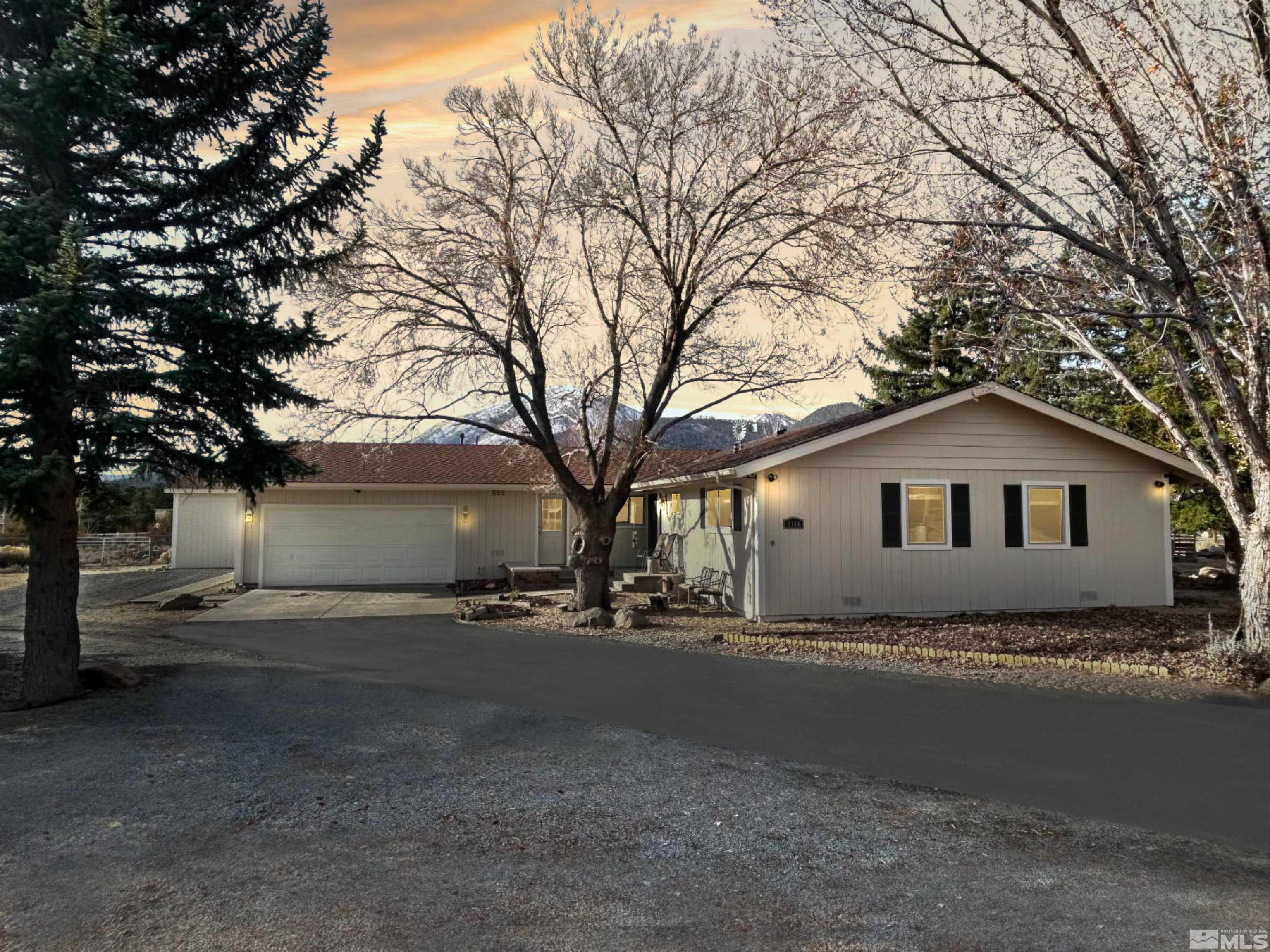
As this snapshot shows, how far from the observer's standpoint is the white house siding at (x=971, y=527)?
14.1m

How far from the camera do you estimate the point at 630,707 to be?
781 centimetres

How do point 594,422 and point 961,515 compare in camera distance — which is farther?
point 594,422

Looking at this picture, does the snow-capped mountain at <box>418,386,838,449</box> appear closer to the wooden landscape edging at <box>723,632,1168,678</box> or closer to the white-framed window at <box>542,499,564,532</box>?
the white-framed window at <box>542,499,564,532</box>

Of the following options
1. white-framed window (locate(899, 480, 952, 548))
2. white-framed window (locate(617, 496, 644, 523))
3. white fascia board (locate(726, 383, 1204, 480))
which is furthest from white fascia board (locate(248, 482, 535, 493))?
white-framed window (locate(899, 480, 952, 548))

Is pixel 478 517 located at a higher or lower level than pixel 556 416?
lower

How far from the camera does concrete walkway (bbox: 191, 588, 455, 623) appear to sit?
15086mm

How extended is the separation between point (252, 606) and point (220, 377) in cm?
1003

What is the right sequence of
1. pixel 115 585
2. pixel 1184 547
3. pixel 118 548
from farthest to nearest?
pixel 118 548 → pixel 1184 547 → pixel 115 585

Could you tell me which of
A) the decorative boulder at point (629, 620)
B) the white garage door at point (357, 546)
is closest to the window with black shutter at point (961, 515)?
the decorative boulder at point (629, 620)

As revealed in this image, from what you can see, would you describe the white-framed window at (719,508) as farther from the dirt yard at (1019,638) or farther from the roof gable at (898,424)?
the dirt yard at (1019,638)

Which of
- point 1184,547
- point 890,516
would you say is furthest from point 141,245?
point 1184,547

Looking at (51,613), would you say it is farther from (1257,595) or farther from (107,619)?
(1257,595)

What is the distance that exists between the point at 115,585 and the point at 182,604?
265 inches

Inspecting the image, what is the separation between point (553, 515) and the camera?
72.6ft
